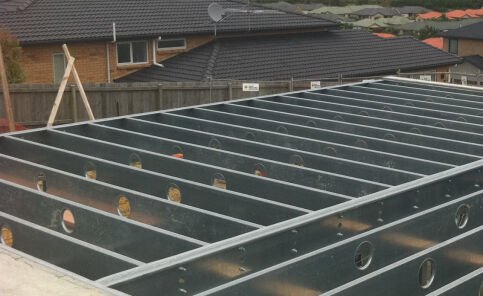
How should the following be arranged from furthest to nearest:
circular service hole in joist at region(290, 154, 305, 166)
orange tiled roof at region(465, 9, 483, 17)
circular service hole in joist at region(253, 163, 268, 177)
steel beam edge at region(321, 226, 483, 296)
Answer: orange tiled roof at region(465, 9, 483, 17) → circular service hole in joist at region(290, 154, 305, 166) → circular service hole in joist at region(253, 163, 268, 177) → steel beam edge at region(321, 226, 483, 296)

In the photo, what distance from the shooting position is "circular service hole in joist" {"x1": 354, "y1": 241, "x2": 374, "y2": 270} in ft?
15.0

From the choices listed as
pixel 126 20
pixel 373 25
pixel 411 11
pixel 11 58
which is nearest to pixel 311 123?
pixel 11 58

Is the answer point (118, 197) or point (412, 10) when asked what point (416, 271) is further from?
point (412, 10)

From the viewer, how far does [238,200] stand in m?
5.14

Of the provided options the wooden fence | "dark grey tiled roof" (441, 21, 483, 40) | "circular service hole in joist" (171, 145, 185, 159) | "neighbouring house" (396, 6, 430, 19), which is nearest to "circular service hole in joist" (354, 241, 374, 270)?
"circular service hole in joist" (171, 145, 185, 159)

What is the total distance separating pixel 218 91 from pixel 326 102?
9338 millimetres

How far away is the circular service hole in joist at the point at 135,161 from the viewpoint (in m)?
6.57

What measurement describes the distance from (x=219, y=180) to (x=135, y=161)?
1.07 m

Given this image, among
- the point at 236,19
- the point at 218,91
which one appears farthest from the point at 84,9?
the point at 218,91

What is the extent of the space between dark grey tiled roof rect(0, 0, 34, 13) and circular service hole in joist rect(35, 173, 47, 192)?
1935 centimetres

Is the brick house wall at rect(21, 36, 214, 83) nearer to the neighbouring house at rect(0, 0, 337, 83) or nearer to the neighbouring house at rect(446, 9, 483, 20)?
the neighbouring house at rect(0, 0, 337, 83)

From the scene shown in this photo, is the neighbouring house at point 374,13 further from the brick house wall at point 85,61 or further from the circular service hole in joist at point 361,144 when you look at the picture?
the circular service hole in joist at point 361,144

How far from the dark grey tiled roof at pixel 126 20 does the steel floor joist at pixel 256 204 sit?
15757mm

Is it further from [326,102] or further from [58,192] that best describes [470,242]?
[326,102]
